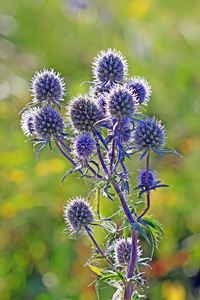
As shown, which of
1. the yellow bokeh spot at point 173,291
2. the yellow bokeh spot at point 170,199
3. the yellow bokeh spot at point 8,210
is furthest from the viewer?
the yellow bokeh spot at point 170,199

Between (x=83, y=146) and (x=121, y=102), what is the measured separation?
0.21 meters

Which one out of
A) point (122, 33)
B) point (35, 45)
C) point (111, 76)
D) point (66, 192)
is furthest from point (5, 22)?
point (111, 76)

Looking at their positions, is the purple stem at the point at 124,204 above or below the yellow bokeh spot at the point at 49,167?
below

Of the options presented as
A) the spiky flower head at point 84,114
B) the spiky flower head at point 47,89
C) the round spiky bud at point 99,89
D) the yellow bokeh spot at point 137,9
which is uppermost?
the yellow bokeh spot at point 137,9

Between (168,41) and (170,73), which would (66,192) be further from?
(168,41)

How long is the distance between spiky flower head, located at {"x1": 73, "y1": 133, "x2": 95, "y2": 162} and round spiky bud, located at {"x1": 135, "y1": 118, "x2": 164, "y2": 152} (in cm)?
17

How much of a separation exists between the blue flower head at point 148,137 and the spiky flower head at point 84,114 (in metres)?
0.16

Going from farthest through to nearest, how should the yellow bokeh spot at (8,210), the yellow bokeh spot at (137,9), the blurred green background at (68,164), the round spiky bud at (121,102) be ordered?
the yellow bokeh spot at (137,9)
the yellow bokeh spot at (8,210)
the blurred green background at (68,164)
the round spiky bud at (121,102)

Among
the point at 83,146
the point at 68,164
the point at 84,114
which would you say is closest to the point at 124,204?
the point at 83,146

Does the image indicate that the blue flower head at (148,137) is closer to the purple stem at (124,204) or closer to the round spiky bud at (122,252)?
the purple stem at (124,204)

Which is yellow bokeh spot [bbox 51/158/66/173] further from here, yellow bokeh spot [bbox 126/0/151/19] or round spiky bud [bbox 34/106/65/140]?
yellow bokeh spot [bbox 126/0/151/19]

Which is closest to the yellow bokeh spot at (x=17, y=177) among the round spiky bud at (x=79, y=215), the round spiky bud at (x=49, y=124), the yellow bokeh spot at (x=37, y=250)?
the yellow bokeh spot at (x=37, y=250)

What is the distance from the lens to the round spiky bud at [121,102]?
5.32 ft

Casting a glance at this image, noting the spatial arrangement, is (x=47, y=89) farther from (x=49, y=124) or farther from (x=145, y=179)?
(x=145, y=179)
